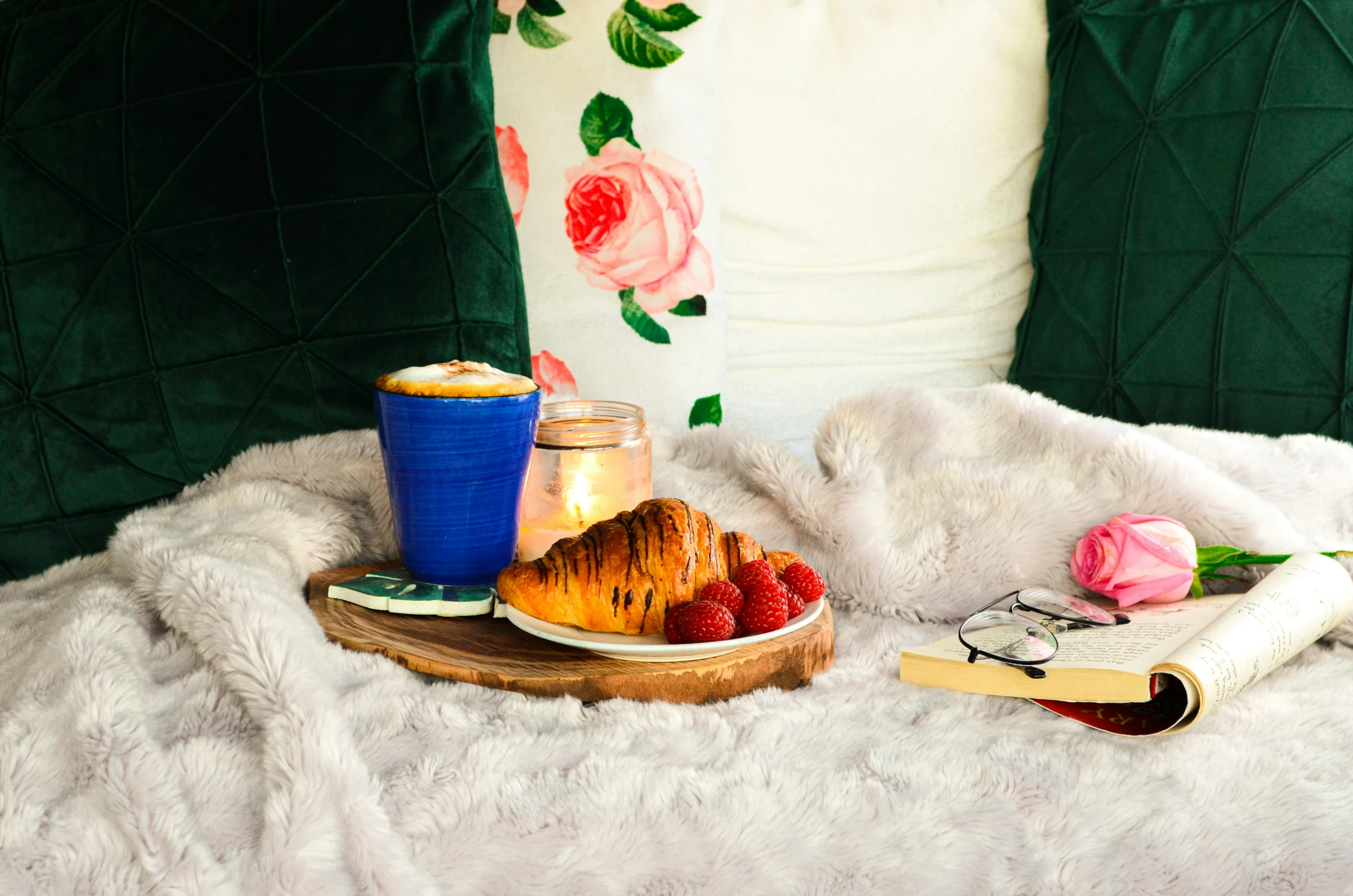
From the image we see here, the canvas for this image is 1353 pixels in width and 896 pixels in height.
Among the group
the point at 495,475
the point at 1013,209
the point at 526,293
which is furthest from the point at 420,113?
the point at 1013,209

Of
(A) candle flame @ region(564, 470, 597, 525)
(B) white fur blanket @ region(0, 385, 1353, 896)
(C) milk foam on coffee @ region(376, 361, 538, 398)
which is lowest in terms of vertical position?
(B) white fur blanket @ region(0, 385, 1353, 896)

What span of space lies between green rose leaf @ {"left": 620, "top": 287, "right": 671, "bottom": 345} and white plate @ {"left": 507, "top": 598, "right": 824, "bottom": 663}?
1.46ft

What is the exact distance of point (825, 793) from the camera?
58cm

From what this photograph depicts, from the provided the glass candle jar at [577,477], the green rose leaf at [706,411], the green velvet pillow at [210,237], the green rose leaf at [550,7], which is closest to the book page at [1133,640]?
the glass candle jar at [577,477]

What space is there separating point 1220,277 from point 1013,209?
0.26m

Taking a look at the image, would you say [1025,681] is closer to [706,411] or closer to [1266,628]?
[1266,628]

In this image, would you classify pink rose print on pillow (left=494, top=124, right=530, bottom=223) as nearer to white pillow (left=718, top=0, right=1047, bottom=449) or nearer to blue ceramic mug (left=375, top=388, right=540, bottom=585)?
white pillow (left=718, top=0, right=1047, bottom=449)

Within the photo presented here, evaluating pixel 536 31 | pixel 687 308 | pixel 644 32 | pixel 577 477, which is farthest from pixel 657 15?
pixel 577 477

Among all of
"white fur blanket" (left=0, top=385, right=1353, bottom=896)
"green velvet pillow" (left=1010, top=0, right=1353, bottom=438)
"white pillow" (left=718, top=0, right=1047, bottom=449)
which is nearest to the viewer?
"white fur blanket" (left=0, top=385, right=1353, bottom=896)

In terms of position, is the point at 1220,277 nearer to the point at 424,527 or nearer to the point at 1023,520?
the point at 1023,520

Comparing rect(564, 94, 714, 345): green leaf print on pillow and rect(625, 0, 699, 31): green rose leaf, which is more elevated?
rect(625, 0, 699, 31): green rose leaf

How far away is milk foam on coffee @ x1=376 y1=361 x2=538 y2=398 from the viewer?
732 mm

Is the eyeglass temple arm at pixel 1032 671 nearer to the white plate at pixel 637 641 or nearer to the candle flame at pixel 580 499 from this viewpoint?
the white plate at pixel 637 641

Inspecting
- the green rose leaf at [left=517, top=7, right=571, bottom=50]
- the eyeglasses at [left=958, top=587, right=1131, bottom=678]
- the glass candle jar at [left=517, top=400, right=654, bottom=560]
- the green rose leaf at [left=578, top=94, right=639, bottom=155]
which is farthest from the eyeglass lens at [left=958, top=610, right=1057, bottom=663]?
the green rose leaf at [left=517, top=7, right=571, bottom=50]
